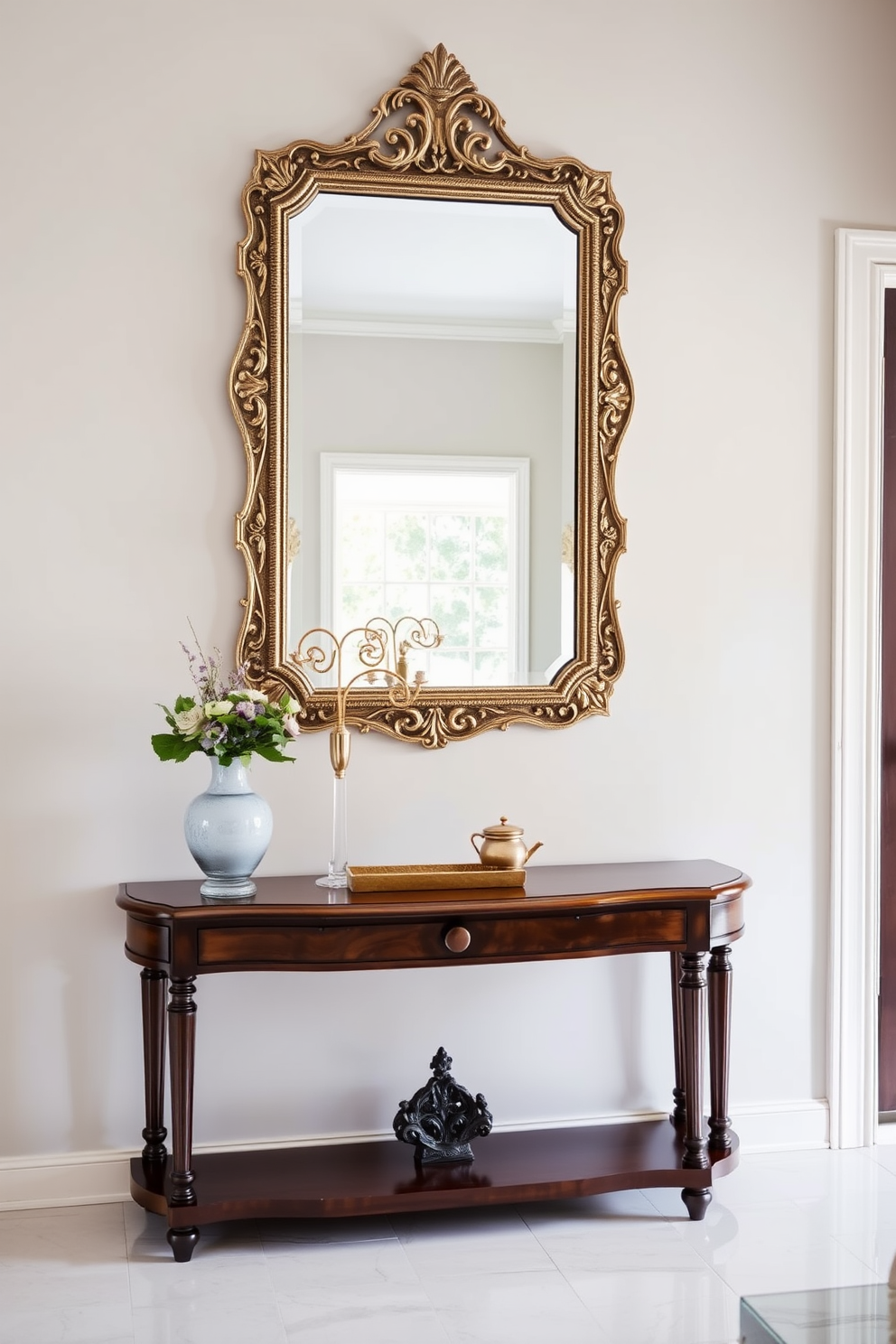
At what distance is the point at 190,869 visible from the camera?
299 cm

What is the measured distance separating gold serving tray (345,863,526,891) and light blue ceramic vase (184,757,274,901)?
0.23 metres

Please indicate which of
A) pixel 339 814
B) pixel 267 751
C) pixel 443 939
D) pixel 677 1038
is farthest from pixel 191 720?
pixel 677 1038

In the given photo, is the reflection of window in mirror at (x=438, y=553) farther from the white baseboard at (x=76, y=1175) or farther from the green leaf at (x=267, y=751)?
the white baseboard at (x=76, y=1175)

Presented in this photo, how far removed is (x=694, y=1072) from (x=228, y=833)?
3.83ft

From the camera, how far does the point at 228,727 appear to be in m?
2.71

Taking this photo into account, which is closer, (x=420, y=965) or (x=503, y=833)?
(x=420, y=965)

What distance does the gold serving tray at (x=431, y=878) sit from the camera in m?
2.77

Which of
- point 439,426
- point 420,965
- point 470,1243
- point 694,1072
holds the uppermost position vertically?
point 439,426

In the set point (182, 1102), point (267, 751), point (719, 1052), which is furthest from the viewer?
point (719, 1052)

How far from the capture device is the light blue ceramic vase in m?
2.70

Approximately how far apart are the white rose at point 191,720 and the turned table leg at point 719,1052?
1.28m

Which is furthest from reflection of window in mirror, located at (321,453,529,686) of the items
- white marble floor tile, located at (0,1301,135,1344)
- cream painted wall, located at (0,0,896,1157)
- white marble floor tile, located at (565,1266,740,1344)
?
white marble floor tile, located at (0,1301,135,1344)

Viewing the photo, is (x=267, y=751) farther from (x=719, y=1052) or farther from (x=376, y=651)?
(x=719, y=1052)

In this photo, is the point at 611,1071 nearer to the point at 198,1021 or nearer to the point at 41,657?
the point at 198,1021
